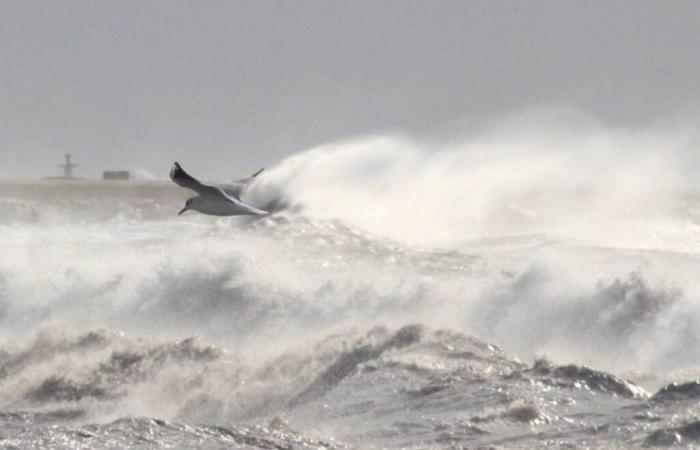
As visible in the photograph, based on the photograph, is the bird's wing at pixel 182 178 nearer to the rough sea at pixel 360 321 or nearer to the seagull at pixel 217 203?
the seagull at pixel 217 203

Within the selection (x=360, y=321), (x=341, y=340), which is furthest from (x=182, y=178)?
(x=360, y=321)

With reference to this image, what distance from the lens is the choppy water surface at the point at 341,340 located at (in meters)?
18.2

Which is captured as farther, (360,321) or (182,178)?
(360,321)

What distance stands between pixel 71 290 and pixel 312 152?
38.5 ft

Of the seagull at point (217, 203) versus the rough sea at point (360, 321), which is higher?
the seagull at point (217, 203)

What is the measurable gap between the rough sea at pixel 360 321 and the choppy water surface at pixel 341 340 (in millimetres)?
52

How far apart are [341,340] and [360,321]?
3.20m

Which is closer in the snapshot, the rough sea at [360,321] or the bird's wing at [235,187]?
the rough sea at [360,321]

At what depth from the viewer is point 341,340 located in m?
24.9

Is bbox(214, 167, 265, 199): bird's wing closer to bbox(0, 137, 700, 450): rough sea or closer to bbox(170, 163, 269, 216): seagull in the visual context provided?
bbox(170, 163, 269, 216): seagull

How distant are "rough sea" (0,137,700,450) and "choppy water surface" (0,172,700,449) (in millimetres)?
52

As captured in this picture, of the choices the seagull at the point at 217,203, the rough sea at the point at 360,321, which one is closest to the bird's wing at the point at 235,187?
the seagull at the point at 217,203

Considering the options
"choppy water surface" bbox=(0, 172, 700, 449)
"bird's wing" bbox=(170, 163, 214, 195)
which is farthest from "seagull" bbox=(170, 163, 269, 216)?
"choppy water surface" bbox=(0, 172, 700, 449)

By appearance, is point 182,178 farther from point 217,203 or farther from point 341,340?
point 341,340
